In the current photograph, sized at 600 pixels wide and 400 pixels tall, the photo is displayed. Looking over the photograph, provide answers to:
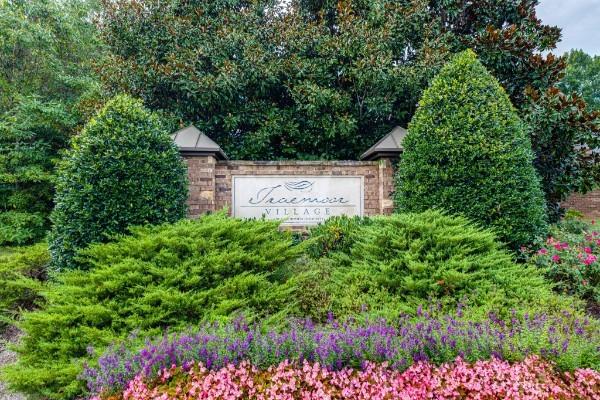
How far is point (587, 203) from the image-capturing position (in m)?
11.0

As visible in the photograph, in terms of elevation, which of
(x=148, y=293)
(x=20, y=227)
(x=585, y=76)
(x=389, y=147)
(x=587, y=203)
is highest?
(x=585, y=76)

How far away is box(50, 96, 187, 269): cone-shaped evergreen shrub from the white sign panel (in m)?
1.48

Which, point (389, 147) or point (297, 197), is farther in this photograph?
point (297, 197)

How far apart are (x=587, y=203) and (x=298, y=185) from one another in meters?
10.6

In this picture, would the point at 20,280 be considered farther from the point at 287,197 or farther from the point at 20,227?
the point at 20,227

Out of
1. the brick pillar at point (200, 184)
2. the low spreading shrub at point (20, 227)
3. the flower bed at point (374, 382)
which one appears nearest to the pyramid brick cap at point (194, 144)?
the brick pillar at point (200, 184)

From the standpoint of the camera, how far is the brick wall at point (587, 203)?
10898mm

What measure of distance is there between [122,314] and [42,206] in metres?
6.31

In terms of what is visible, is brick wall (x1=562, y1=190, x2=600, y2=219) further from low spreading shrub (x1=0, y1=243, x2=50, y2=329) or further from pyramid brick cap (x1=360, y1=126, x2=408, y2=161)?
low spreading shrub (x1=0, y1=243, x2=50, y2=329)

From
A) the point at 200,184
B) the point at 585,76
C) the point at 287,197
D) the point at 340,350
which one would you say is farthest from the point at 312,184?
the point at 585,76

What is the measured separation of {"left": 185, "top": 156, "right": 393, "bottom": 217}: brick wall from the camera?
16.5 ft

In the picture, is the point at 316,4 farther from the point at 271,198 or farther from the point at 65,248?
the point at 65,248

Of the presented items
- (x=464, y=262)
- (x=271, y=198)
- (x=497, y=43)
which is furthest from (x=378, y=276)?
(x=497, y=43)

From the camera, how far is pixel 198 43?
5.96m
